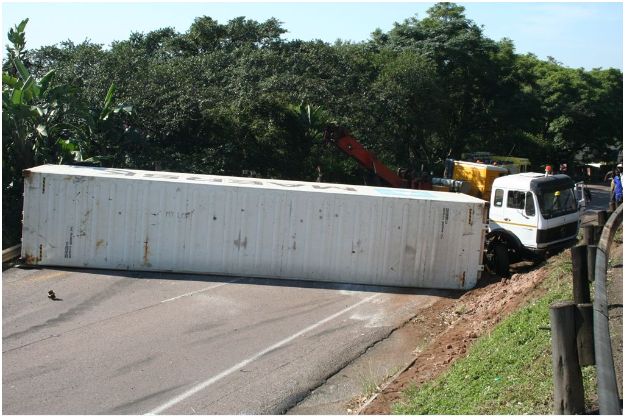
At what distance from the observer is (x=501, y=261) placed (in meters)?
16.4

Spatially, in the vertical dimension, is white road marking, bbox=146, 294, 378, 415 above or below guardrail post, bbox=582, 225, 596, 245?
below

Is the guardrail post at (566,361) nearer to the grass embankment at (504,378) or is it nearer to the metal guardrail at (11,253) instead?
the grass embankment at (504,378)

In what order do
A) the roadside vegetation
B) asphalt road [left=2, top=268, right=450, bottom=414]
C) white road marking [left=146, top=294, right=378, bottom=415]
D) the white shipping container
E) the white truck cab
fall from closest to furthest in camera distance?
1. white road marking [left=146, top=294, right=378, bottom=415]
2. asphalt road [left=2, top=268, right=450, bottom=414]
3. the white shipping container
4. the white truck cab
5. the roadside vegetation

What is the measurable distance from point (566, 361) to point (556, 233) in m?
11.4

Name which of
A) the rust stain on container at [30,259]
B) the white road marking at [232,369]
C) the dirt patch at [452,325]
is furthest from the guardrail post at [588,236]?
the rust stain on container at [30,259]

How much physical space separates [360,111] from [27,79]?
14.3 m

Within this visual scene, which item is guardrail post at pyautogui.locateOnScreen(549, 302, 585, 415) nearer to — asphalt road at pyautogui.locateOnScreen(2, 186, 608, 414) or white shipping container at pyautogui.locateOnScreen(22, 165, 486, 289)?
asphalt road at pyautogui.locateOnScreen(2, 186, 608, 414)

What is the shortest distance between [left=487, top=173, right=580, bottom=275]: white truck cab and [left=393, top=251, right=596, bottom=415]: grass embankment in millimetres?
5817

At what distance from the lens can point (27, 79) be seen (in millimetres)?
19031

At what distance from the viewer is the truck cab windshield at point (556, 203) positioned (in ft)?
53.4

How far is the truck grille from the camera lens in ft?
52.7

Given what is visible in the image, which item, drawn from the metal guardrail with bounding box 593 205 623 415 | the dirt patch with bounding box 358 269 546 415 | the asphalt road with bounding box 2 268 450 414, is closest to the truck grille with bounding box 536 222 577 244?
Answer: the dirt patch with bounding box 358 269 546 415

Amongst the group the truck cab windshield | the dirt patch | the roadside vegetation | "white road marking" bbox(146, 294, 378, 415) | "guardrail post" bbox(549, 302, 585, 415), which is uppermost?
the roadside vegetation

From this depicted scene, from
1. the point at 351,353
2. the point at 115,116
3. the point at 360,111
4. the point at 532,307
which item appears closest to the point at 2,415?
the point at 351,353
